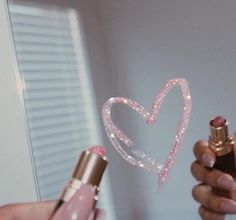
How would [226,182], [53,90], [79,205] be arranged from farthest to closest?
[53,90] → [226,182] → [79,205]

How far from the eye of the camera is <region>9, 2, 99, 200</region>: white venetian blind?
0.47 meters

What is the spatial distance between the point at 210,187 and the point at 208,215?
0.04 meters

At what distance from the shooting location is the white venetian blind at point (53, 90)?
1.53ft

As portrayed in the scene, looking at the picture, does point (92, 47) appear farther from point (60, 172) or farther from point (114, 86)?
point (60, 172)

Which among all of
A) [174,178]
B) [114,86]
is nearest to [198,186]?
[174,178]

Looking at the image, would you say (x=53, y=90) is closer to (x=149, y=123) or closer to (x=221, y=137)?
(x=149, y=123)

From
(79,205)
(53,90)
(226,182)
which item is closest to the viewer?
(79,205)

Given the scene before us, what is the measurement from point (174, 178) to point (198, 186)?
29 mm

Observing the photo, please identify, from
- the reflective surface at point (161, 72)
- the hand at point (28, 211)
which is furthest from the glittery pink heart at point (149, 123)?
the hand at point (28, 211)

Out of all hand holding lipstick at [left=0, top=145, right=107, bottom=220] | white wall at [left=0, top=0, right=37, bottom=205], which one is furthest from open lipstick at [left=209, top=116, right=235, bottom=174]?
white wall at [left=0, top=0, right=37, bottom=205]

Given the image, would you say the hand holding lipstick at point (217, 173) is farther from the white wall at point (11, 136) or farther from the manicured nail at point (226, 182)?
the white wall at point (11, 136)

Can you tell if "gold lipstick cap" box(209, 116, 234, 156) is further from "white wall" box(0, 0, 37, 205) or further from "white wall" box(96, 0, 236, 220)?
"white wall" box(0, 0, 37, 205)

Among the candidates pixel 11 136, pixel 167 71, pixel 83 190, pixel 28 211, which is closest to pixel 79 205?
pixel 83 190

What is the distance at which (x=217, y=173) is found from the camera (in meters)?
0.32
